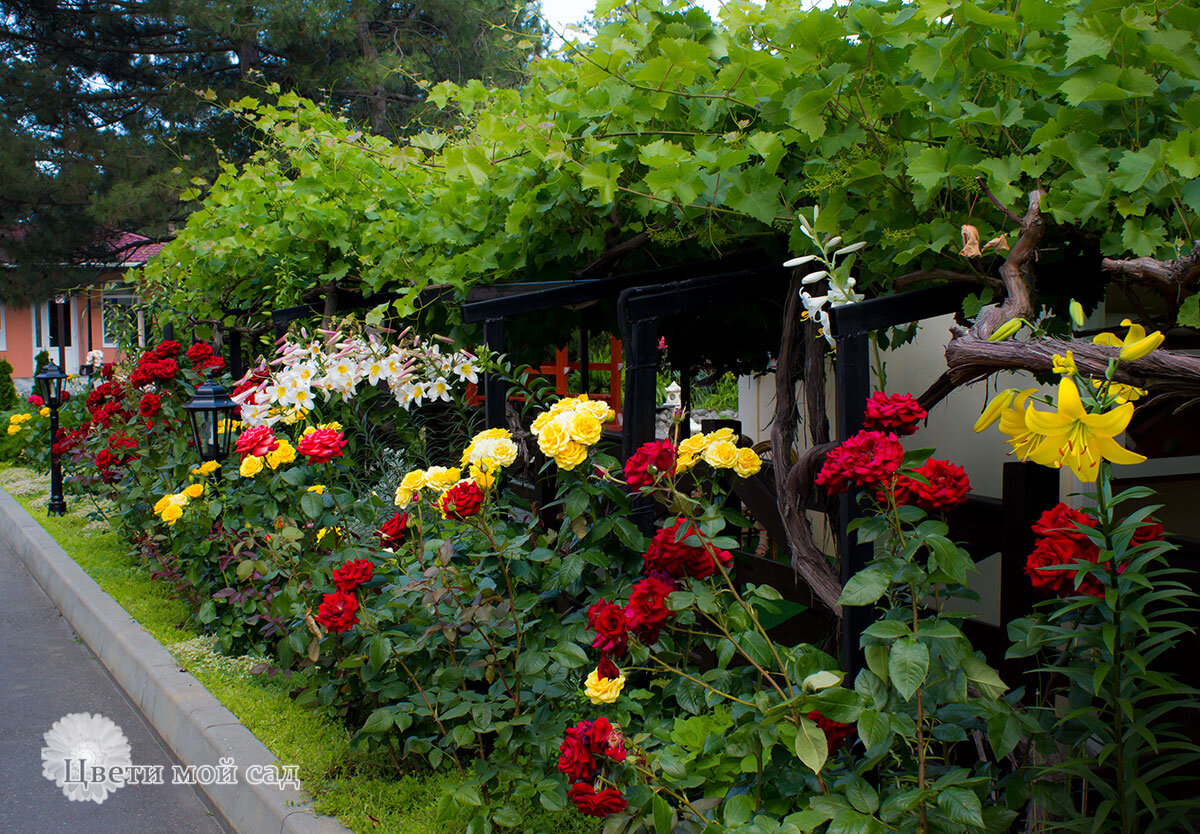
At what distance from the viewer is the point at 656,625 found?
2.03m

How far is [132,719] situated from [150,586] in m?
1.72

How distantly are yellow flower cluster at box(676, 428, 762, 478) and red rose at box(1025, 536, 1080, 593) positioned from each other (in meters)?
0.81

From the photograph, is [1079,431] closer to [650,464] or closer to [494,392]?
[650,464]

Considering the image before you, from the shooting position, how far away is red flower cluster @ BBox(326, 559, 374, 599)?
2.80 meters

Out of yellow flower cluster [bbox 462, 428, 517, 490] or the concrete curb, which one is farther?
the concrete curb

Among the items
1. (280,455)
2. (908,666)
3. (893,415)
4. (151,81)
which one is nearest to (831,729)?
(908,666)

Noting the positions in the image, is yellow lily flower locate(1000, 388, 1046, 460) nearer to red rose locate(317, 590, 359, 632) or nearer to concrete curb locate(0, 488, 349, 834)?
red rose locate(317, 590, 359, 632)

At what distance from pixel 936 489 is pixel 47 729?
3991 millimetres

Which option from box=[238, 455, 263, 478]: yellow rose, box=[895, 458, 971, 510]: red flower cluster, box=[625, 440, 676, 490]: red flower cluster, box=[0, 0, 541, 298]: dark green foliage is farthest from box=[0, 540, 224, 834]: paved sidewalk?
box=[0, 0, 541, 298]: dark green foliage

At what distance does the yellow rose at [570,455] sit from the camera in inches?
96.5

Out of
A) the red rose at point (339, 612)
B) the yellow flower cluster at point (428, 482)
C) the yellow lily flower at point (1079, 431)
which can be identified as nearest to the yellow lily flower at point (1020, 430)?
the yellow lily flower at point (1079, 431)

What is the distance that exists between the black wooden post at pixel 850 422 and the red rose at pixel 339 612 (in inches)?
57.2

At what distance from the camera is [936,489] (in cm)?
185

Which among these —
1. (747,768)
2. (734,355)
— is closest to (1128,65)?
(747,768)
